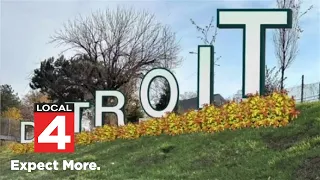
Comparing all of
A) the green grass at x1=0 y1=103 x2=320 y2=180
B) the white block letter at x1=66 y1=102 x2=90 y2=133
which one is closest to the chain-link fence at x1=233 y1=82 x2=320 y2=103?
the green grass at x1=0 y1=103 x2=320 y2=180

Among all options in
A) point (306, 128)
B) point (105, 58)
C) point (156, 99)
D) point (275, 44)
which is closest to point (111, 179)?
point (156, 99)

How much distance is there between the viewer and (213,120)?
19.5 feet

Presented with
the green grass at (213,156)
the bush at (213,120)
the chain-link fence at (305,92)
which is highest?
the chain-link fence at (305,92)

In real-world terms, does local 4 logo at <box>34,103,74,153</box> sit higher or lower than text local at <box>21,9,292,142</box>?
lower

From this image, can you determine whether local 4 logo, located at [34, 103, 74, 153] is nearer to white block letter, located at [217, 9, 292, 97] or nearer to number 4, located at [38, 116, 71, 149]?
number 4, located at [38, 116, 71, 149]

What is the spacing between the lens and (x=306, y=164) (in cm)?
396

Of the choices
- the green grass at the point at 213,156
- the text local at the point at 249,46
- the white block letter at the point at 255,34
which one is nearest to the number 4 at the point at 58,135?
the green grass at the point at 213,156

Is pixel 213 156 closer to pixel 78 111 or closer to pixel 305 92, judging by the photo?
pixel 78 111

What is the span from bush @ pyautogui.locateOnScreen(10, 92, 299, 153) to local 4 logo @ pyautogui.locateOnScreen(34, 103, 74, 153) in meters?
0.36

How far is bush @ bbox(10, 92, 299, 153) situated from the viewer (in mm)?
5472

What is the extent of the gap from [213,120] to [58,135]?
189 centimetres

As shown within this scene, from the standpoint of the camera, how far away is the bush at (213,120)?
18.0 feet

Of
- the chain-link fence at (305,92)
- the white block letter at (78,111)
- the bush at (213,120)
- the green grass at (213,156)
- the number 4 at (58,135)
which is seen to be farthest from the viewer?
the chain-link fence at (305,92)

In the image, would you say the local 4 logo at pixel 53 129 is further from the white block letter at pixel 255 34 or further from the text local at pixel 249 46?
the white block letter at pixel 255 34
